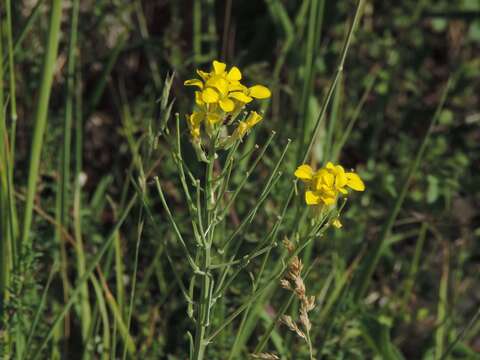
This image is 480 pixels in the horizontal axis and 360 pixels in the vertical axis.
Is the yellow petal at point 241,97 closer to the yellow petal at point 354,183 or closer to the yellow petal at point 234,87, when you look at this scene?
the yellow petal at point 234,87

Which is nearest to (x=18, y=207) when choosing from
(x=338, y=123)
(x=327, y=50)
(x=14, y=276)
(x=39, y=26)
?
(x=14, y=276)

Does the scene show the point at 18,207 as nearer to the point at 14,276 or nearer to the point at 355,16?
the point at 14,276

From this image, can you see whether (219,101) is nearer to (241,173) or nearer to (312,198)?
(312,198)

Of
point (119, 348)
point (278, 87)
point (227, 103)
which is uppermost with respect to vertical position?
point (227, 103)

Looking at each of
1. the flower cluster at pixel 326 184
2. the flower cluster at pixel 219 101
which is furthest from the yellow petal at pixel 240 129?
the flower cluster at pixel 326 184

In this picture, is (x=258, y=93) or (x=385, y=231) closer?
(x=258, y=93)

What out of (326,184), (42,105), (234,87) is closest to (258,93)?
(234,87)

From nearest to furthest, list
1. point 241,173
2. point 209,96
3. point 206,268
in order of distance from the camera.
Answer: point 209,96, point 206,268, point 241,173
